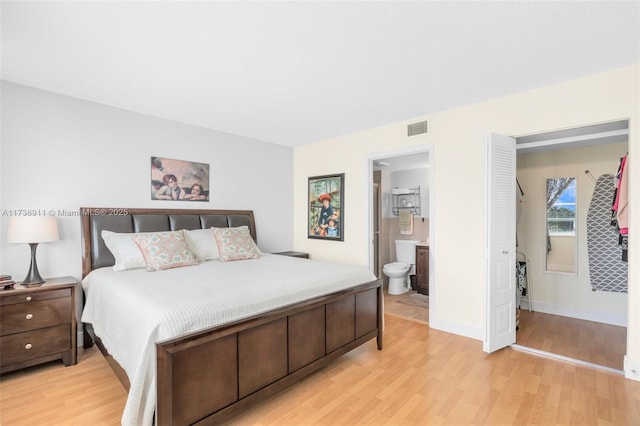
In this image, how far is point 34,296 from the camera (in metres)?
2.48

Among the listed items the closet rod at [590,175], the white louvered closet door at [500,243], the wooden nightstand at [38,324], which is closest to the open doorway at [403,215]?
the white louvered closet door at [500,243]

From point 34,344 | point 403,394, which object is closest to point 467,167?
point 403,394

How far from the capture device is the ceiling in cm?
177

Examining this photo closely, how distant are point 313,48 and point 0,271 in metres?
3.37

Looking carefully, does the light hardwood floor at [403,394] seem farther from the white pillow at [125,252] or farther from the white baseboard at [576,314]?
the white baseboard at [576,314]

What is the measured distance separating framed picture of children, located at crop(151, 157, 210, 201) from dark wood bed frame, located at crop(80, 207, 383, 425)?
2.58ft

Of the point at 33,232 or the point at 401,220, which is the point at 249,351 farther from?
the point at 401,220

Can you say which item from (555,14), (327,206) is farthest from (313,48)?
(327,206)

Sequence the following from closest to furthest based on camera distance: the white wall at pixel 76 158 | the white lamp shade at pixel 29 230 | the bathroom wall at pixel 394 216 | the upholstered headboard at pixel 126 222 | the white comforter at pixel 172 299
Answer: the white comforter at pixel 172 299
the white lamp shade at pixel 29 230
the white wall at pixel 76 158
the upholstered headboard at pixel 126 222
the bathroom wall at pixel 394 216

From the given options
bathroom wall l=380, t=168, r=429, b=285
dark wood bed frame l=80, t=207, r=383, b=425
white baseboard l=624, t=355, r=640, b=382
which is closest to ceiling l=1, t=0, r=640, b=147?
dark wood bed frame l=80, t=207, r=383, b=425

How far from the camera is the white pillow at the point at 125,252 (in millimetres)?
2842

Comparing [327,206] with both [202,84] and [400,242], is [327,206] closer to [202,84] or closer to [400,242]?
[400,242]

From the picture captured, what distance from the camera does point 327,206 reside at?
4754mm

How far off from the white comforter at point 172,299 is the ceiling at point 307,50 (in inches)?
67.3
